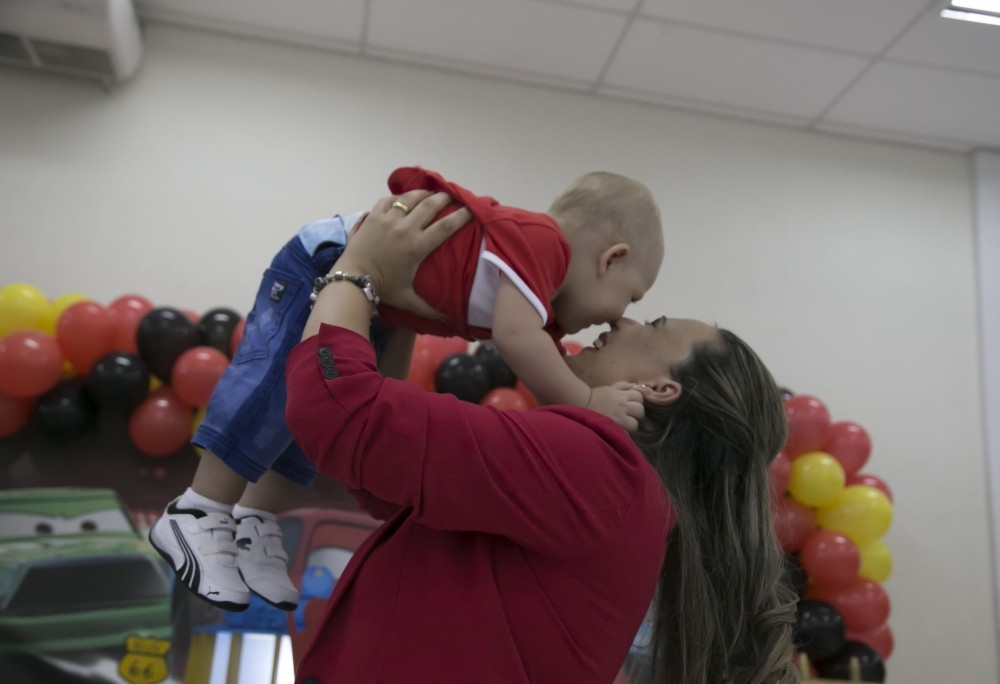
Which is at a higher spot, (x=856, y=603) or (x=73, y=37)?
(x=73, y=37)

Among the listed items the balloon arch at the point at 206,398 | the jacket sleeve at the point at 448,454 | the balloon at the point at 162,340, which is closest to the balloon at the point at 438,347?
the balloon arch at the point at 206,398

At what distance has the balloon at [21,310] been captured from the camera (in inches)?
107

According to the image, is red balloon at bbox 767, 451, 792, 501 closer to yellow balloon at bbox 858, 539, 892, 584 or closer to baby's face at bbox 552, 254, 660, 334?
yellow balloon at bbox 858, 539, 892, 584

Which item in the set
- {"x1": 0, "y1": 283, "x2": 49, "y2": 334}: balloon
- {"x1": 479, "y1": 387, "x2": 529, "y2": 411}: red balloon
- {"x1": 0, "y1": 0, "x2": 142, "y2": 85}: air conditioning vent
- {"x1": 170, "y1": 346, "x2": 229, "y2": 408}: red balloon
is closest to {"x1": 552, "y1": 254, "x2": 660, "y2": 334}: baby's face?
{"x1": 479, "y1": 387, "x2": 529, "y2": 411}: red balloon

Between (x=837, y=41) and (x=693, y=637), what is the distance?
291cm

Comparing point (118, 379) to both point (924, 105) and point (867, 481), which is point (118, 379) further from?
point (924, 105)

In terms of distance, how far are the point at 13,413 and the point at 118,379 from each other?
0.38m

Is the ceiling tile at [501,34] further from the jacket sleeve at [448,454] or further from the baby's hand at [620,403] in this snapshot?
the jacket sleeve at [448,454]

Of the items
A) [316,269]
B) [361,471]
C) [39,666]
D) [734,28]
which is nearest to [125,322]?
[39,666]

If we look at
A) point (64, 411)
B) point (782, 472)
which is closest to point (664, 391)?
point (782, 472)

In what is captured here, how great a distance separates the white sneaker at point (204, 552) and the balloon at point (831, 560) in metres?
2.15

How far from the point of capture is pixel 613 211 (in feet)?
4.86

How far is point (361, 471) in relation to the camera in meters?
0.95

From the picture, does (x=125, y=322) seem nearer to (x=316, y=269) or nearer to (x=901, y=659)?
(x=316, y=269)
